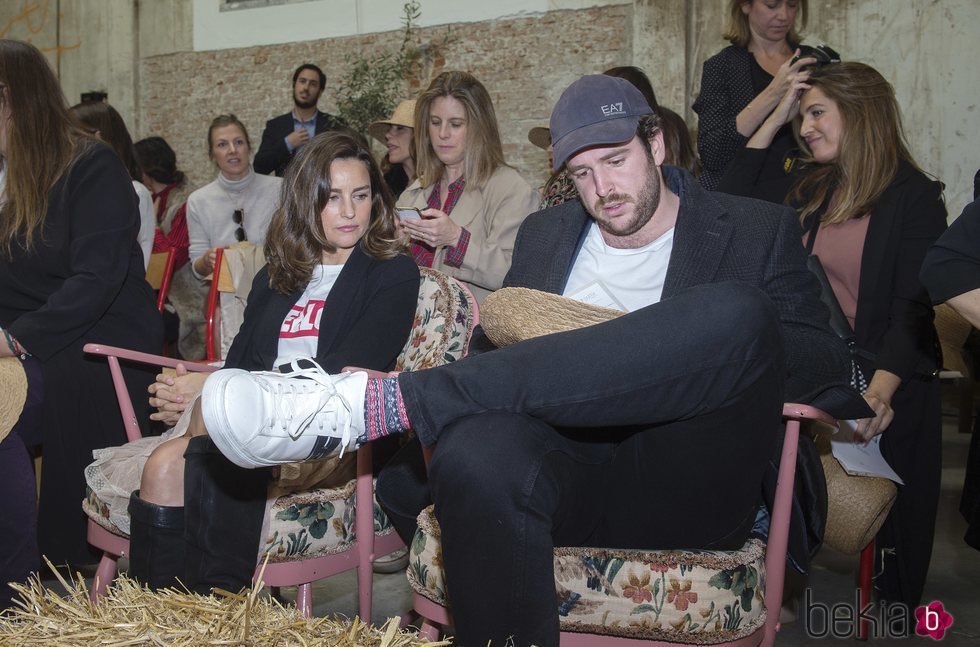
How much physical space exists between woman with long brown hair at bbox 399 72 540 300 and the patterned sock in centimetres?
166

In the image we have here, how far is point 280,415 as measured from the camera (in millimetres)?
1518

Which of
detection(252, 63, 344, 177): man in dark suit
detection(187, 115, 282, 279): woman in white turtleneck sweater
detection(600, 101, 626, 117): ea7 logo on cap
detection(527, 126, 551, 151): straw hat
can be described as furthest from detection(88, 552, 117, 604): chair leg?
detection(252, 63, 344, 177): man in dark suit

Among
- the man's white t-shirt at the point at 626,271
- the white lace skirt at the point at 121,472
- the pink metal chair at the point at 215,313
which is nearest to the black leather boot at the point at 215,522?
the white lace skirt at the point at 121,472

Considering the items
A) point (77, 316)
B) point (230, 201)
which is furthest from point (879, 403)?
point (230, 201)

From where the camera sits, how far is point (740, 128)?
336cm

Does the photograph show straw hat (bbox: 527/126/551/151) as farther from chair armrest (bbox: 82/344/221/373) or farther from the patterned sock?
the patterned sock

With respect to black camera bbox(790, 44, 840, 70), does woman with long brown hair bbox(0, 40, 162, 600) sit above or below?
below

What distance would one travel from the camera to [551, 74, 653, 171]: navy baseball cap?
2021 mm

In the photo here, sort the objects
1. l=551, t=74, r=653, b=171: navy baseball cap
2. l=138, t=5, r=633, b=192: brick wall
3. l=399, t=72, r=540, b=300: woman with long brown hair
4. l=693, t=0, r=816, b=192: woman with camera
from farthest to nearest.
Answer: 1. l=138, t=5, r=633, b=192: brick wall
2. l=693, t=0, r=816, b=192: woman with camera
3. l=399, t=72, r=540, b=300: woman with long brown hair
4. l=551, t=74, r=653, b=171: navy baseball cap

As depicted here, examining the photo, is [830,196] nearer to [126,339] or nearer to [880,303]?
[880,303]

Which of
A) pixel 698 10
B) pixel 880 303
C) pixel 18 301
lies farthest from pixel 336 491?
pixel 698 10

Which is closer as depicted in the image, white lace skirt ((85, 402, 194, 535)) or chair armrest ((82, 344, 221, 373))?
white lace skirt ((85, 402, 194, 535))

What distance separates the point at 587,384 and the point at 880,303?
1.47 m

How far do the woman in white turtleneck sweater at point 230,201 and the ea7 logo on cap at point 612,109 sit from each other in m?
3.40
